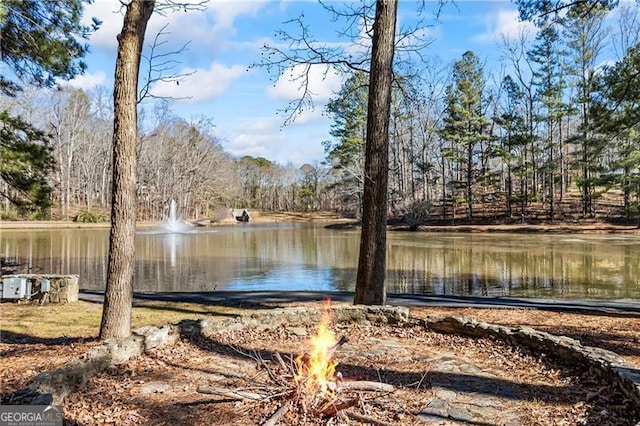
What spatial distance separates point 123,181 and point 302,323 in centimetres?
283

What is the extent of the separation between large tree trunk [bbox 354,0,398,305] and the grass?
94.6 inches

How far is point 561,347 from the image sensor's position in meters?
4.61

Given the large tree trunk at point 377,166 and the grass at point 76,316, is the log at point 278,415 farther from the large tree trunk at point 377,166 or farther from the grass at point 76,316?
the grass at point 76,316

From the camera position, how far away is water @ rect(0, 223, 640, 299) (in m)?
11.1

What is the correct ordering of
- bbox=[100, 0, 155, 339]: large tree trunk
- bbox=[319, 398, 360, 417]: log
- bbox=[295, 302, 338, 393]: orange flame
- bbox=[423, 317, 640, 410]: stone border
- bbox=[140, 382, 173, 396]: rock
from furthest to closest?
bbox=[100, 0, 155, 339]: large tree trunk
bbox=[140, 382, 173, 396]: rock
bbox=[423, 317, 640, 410]: stone border
bbox=[295, 302, 338, 393]: orange flame
bbox=[319, 398, 360, 417]: log

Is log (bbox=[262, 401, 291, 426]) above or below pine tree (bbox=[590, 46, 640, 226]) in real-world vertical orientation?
below

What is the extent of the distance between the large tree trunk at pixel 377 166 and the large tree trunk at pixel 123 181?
10.0ft

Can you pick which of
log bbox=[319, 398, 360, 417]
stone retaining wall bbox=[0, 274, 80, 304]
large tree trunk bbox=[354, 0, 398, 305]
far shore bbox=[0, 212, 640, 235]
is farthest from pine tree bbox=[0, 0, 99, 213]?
far shore bbox=[0, 212, 640, 235]

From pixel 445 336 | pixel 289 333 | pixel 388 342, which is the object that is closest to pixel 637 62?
pixel 445 336

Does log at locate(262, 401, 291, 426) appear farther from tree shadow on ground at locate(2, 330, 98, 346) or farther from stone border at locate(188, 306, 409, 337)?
tree shadow on ground at locate(2, 330, 98, 346)

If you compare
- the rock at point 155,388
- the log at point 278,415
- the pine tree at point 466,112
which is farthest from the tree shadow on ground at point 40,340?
the pine tree at point 466,112

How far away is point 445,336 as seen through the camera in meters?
5.61

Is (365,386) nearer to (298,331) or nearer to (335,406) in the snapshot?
(335,406)

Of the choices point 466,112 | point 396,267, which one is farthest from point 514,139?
point 396,267
